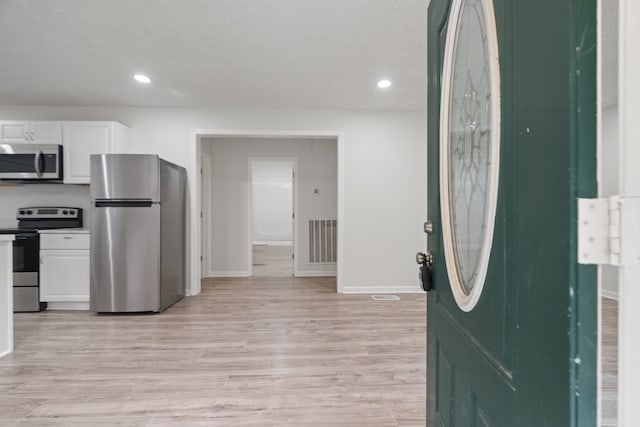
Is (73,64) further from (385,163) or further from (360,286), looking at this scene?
(360,286)

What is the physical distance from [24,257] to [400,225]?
173 inches

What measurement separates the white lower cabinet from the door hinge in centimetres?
412

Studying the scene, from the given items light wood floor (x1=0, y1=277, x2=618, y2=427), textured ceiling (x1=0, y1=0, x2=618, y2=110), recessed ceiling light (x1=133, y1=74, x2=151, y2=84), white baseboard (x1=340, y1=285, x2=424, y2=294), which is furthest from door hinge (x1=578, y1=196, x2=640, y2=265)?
white baseboard (x1=340, y1=285, x2=424, y2=294)

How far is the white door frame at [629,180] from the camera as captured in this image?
1.33 ft

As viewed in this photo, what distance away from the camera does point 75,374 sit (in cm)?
206

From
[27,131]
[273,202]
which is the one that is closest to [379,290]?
[27,131]

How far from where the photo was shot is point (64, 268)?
334 cm

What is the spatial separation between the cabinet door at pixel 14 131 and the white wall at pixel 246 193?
221 centimetres

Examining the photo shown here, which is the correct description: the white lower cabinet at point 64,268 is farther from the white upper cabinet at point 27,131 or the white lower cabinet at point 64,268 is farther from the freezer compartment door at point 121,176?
the white upper cabinet at point 27,131

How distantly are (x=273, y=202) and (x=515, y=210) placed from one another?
905cm

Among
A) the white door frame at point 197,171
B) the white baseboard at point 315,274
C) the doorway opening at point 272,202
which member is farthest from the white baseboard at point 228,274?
the doorway opening at point 272,202

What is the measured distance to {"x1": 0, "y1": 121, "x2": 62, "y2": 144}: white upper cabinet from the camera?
352 cm

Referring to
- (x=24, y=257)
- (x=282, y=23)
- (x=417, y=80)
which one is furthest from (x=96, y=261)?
(x=417, y=80)

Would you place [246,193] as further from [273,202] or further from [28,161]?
[273,202]
